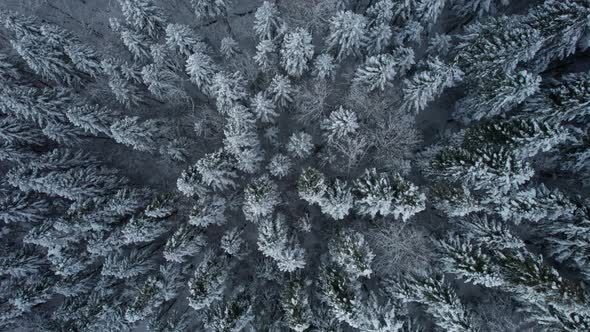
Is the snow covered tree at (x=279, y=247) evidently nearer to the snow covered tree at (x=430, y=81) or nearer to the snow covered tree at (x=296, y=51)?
the snow covered tree at (x=296, y=51)

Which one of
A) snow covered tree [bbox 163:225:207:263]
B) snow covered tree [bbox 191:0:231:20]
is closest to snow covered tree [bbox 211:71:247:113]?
snow covered tree [bbox 191:0:231:20]

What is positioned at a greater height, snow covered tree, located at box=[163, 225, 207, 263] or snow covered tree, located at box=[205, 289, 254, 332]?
snow covered tree, located at box=[163, 225, 207, 263]

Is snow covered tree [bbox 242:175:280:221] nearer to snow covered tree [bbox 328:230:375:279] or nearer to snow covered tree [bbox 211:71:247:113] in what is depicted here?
snow covered tree [bbox 328:230:375:279]

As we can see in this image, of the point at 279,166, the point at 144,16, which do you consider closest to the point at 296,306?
the point at 279,166

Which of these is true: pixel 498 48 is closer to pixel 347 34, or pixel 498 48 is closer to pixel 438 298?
pixel 347 34

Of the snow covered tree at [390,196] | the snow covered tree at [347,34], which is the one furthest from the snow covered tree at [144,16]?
the snow covered tree at [390,196]
